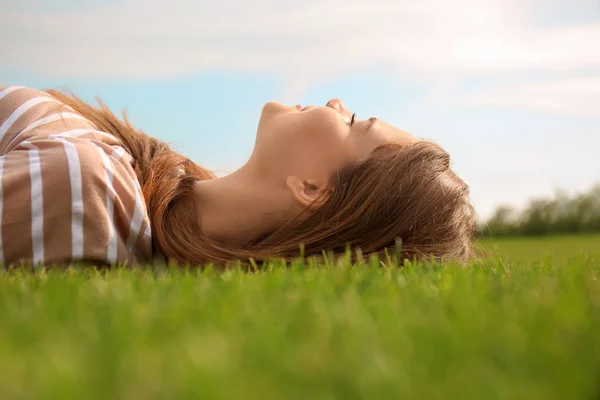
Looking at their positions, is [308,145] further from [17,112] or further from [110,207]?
[17,112]

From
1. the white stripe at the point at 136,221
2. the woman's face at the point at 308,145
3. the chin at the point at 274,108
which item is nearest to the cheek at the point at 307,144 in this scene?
the woman's face at the point at 308,145

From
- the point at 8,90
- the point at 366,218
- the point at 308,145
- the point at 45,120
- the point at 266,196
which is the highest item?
the point at 8,90

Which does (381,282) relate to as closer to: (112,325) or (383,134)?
(112,325)

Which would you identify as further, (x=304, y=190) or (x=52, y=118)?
(x=52, y=118)

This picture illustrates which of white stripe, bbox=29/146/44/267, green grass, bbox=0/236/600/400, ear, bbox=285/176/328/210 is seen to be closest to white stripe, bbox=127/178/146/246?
white stripe, bbox=29/146/44/267

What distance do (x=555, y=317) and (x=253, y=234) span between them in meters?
2.01

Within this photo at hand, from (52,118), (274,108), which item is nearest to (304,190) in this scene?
(274,108)

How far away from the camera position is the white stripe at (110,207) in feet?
8.56

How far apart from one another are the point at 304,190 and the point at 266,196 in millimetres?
186

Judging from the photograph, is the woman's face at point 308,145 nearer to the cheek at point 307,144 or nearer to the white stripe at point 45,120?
the cheek at point 307,144

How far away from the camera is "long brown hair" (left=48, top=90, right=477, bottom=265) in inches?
113

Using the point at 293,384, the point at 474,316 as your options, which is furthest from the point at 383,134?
the point at 293,384

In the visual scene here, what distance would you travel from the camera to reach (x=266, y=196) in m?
3.01

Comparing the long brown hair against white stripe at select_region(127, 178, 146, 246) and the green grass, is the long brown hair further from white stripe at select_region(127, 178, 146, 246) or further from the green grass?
the green grass
